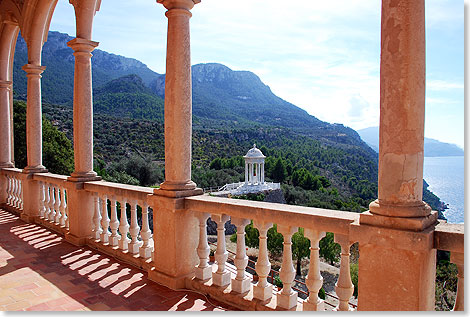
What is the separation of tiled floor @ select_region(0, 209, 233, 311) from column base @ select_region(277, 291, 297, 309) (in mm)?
796

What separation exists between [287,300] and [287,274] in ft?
0.99

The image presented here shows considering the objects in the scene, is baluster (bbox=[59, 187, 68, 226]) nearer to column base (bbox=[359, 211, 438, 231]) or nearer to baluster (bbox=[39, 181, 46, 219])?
baluster (bbox=[39, 181, 46, 219])

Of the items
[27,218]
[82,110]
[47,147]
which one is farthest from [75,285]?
[47,147]

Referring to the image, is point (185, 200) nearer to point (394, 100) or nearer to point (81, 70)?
point (394, 100)

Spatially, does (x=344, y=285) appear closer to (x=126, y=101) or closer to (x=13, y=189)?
(x=13, y=189)

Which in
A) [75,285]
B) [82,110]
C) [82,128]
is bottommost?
[75,285]

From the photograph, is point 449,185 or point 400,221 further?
point 449,185

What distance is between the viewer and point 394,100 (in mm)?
3018

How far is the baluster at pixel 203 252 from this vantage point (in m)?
4.87

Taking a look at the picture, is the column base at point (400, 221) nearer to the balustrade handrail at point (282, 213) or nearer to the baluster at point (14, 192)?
the balustrade handrail at point (282, 213)

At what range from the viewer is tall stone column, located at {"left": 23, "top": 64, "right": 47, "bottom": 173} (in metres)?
9.02

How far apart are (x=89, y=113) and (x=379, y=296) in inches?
250

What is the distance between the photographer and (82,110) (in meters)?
7.25

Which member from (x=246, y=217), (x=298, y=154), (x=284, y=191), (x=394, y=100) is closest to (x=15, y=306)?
(x=246, y=217)
